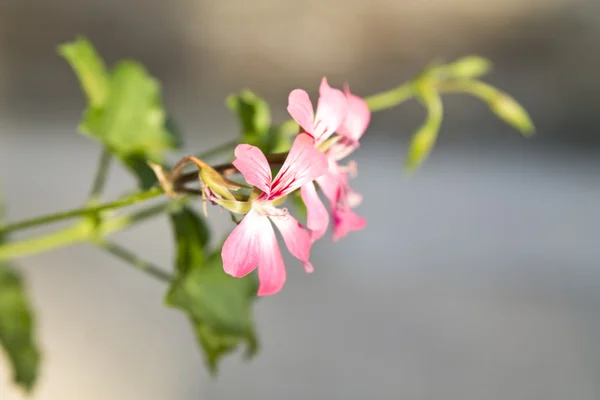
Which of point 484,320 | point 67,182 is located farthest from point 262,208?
point 67,182

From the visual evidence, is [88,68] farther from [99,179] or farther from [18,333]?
[18,333]

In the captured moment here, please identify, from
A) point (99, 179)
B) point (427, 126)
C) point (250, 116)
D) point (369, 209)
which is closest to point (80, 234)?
point (99, 179)

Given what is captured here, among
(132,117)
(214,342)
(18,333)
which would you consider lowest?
(18,333)

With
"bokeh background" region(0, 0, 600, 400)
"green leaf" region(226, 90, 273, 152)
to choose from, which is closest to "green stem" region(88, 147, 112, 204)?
"green leaf" region(226, 90, 273, 152)

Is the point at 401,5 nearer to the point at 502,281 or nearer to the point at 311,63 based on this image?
the point at 311,63

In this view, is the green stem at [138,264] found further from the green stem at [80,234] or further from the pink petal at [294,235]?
the pink petal at [294,235]

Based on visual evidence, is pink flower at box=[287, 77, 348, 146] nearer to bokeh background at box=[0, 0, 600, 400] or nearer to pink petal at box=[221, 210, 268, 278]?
pink petal at box=[221, 210, 268, 278]
